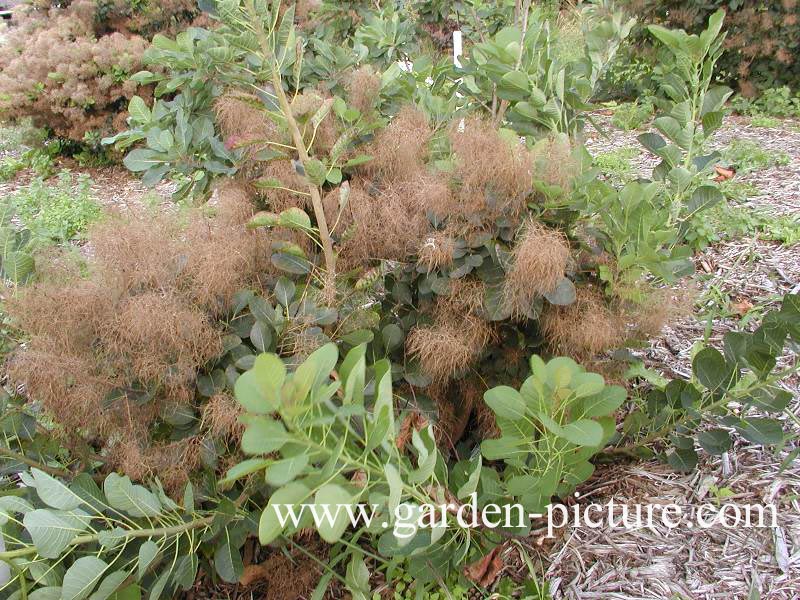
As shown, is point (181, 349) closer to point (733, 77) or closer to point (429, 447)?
point (429, 447)

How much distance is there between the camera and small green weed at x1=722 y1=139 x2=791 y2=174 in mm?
3746

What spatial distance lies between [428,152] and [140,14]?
6.07 meters

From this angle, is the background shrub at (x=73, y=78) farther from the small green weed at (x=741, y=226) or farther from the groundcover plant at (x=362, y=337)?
the small green weed at (x=741, y=226)

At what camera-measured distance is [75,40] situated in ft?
21.0

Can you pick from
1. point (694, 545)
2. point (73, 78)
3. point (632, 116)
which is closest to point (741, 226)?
point (694, 545)


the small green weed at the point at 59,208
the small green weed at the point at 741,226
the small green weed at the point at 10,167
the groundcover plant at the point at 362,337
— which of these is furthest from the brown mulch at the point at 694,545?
the small green weed at the point at 10,167

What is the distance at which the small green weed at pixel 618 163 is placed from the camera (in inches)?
141

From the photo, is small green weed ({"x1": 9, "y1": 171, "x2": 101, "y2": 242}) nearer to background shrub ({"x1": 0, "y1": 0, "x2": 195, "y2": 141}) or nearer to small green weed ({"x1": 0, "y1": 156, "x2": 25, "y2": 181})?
small green weed ({"x1": 0, "y1": 156, "x2": 25, "y2": 181})

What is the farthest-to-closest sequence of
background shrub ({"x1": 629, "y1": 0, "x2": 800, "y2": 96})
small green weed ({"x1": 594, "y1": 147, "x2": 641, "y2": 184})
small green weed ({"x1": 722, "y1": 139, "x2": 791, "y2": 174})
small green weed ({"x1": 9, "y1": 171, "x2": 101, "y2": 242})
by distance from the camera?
background shrub ({"x1": 629, "y1": 0, "x2": 800, "y2": 96}), small green weed ({"x1": 9, "y1": 171, "x2": 101, "y2": 242}), small green weed ({"x1": 722, "y1": 139, "x2": 791, "y2": 174}), small green weed ({"x1": 594, "y1": 147, "x2": 641, "y2": 184})

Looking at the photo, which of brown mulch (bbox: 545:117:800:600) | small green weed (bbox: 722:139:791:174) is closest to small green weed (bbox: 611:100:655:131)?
small green weed (bbox: 722:139:791:174)

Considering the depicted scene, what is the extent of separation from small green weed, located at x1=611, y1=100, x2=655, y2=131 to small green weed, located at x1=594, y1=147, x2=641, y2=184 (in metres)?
0.73

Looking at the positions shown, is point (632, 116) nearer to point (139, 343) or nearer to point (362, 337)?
point (362, 337)

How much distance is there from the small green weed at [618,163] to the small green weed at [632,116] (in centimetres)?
73

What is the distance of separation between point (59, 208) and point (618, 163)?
3.67 m
